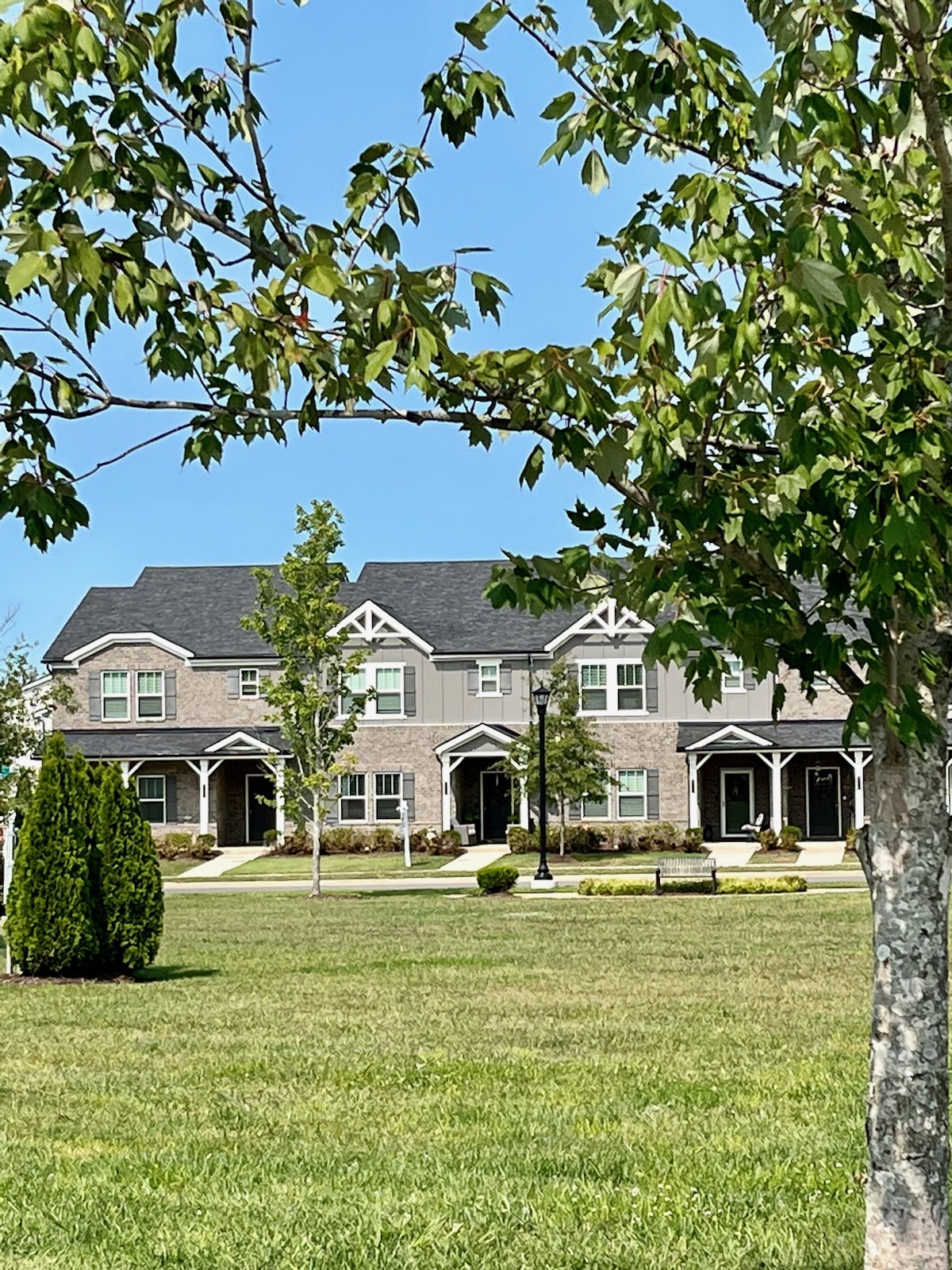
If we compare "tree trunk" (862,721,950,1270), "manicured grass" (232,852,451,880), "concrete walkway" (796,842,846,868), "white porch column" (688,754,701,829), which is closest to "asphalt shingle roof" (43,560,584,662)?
"white porch column" (688,754,701,829)

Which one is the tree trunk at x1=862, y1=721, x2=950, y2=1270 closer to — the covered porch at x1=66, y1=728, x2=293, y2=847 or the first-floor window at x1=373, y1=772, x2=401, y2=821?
the covered porch at x1=66, y1=728, x2=293, y2=847

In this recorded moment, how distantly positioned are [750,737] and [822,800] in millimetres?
3879

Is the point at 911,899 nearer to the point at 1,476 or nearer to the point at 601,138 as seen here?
the point at 601,138

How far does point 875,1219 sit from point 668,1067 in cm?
577

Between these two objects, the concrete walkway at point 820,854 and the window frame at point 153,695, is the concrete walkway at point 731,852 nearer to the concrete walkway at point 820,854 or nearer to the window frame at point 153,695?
the concrete walkway at point 820,854

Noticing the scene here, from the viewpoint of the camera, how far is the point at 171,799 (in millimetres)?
49656

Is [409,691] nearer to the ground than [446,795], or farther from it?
farther from it

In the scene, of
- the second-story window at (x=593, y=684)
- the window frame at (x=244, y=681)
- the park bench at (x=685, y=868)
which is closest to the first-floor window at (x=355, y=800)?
the window frame at (x=244, y=681)

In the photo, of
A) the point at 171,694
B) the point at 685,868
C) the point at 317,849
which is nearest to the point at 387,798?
the point at 171,694

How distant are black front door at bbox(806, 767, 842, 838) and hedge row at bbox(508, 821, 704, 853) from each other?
444 centimetres

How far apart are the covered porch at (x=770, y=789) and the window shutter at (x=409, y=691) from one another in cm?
816

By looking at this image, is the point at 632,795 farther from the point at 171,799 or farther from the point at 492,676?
the point at 171,799

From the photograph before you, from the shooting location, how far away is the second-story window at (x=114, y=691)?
5072 cm

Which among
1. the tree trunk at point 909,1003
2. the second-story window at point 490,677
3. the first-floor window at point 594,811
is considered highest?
the second-story window at point 490,677
